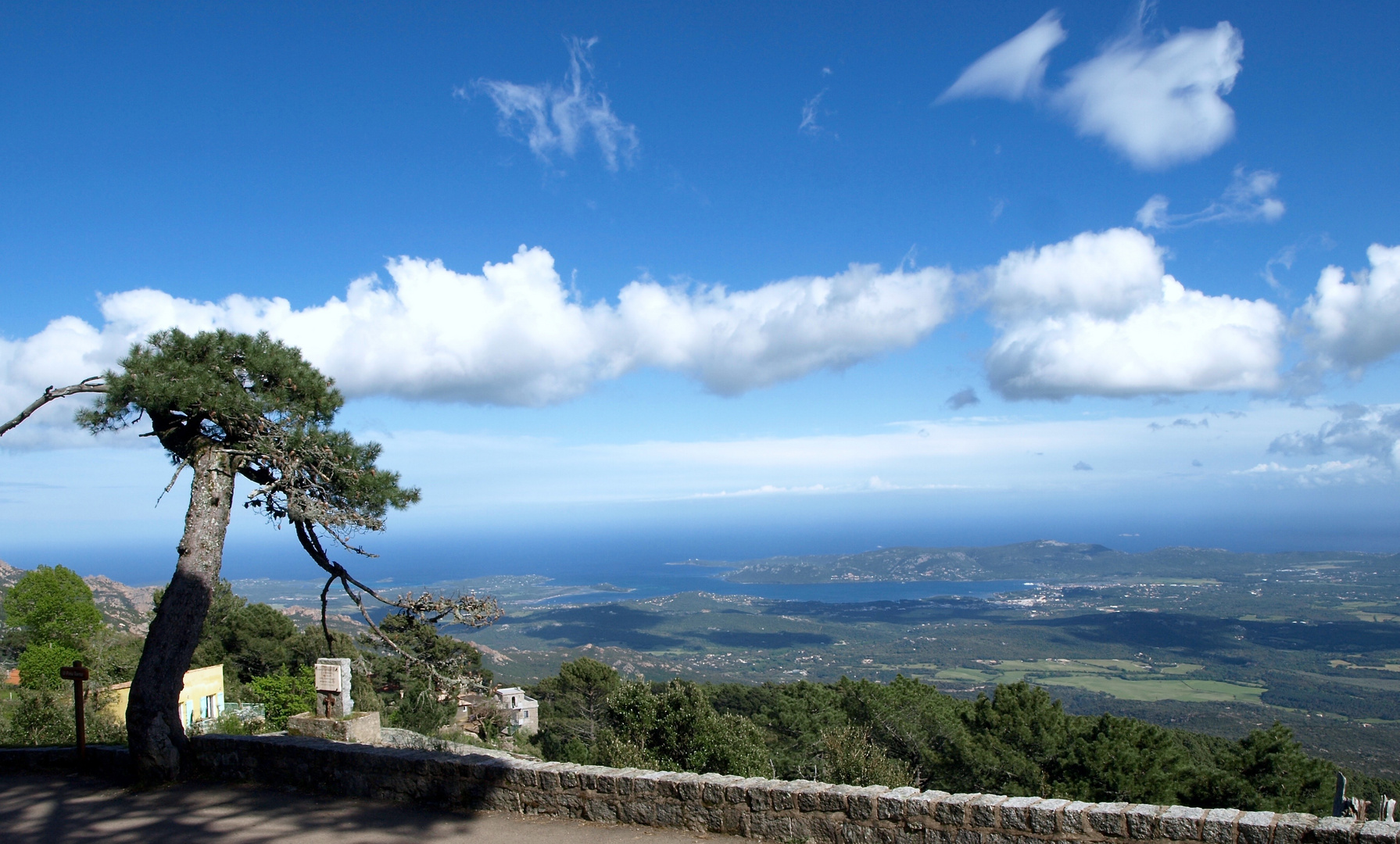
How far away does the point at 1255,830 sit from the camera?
147 inches

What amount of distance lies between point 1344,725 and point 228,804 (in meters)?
56.5

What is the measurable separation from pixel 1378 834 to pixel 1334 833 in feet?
0.56

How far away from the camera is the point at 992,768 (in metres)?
15.9

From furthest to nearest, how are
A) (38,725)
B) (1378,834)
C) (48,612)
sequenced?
(48,612) < (38,725) < (1378,834)

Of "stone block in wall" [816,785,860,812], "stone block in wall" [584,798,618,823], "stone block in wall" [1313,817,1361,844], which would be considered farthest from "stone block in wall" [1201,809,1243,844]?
"stone block in wall" [584,798,618,823]

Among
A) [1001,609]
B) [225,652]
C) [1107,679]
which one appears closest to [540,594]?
[1001,609]

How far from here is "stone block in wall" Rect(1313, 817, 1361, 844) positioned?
361cm

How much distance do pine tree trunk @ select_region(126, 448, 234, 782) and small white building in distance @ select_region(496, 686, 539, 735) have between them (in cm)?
1928

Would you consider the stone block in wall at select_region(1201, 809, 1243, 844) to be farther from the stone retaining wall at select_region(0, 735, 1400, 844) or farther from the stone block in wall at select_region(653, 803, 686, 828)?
the stone block in wall at select_region(653, 803, 686, 828)

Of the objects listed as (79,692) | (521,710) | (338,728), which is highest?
(79,692)

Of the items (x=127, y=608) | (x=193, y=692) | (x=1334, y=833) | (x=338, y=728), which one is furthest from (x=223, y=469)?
(x=127, y=608)

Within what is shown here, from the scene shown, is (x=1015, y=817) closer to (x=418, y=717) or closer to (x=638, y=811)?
(x=638, y=811)

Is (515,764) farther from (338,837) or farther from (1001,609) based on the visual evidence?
(1001,609)

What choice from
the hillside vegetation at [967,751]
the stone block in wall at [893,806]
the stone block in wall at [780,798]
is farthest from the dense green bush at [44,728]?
the stone block in wall at [893,806]
